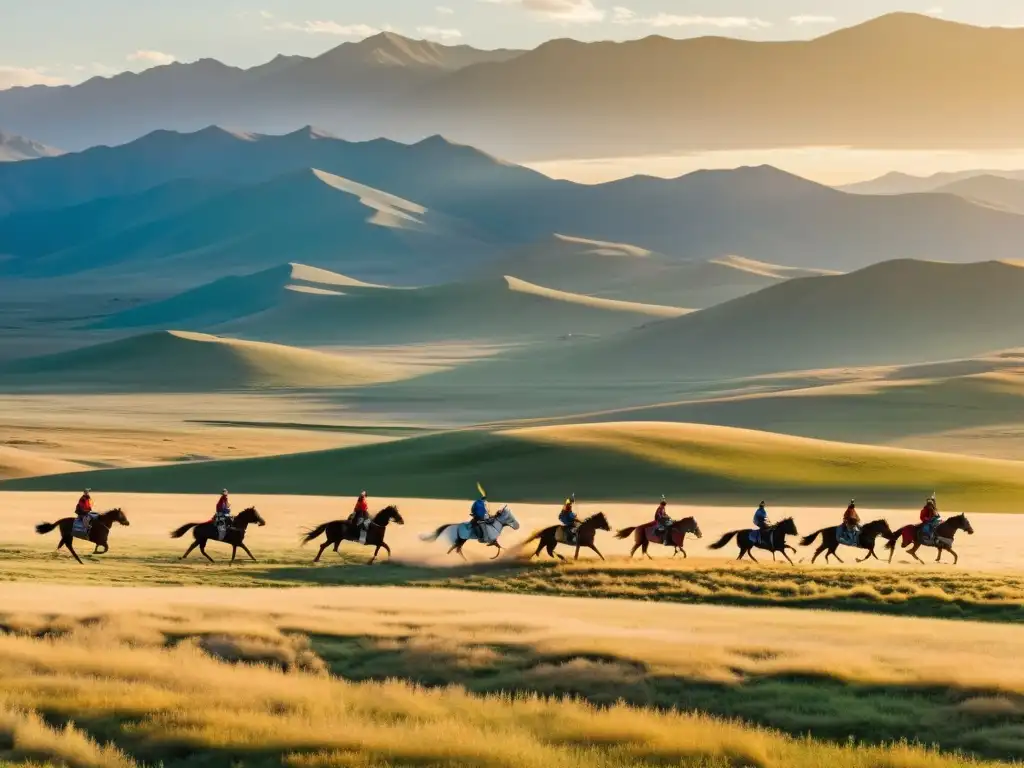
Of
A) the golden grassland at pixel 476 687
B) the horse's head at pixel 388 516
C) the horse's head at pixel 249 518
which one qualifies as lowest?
the golden grassland at pixel 476 687

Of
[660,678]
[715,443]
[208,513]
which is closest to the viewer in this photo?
[660,678]

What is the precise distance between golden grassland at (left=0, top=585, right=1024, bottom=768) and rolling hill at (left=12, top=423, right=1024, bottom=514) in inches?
1615

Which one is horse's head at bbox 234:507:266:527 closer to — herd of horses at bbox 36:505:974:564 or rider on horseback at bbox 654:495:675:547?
herd of horses at bbox 36:505:974:564

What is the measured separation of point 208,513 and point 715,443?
3494cm

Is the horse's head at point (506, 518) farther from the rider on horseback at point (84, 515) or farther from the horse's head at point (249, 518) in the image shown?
the rider on horseback at point (84, 515)

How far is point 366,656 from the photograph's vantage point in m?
23.2

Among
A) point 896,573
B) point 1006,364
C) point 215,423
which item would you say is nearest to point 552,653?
point 896,573

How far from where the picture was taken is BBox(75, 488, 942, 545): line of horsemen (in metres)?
35.5

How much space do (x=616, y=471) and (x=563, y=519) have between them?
37808 mm

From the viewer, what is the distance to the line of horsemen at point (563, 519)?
35.5m

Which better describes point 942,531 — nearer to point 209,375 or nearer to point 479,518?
point 479,518

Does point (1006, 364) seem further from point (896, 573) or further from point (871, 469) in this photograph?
point (896, 573)

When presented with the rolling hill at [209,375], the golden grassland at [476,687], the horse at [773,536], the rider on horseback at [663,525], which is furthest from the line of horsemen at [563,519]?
the rolling hill at [209,375]

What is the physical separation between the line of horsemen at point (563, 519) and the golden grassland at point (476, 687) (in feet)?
23.2
